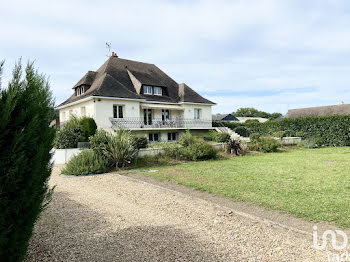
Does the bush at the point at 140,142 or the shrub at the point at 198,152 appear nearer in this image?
the bush at the point at 140,142

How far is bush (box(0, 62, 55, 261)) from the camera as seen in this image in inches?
105

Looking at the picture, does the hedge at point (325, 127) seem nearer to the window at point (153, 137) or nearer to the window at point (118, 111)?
the window at point (153, 137)

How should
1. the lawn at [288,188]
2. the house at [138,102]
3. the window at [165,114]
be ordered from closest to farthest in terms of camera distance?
the lawn at [288,188] → the house at [138,102] → the window at [165,114]

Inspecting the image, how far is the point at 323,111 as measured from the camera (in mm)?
58312

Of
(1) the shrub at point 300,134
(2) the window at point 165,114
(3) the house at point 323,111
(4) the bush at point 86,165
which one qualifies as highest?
(3) the house at point 323,111

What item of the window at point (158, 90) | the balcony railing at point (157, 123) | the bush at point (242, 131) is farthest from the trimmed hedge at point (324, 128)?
the window at point (158, 90)

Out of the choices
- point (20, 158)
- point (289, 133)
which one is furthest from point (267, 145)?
point (20, 158)

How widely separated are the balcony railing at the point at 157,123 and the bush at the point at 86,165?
1277cm

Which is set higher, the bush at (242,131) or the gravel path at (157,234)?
the bush at (242,131)

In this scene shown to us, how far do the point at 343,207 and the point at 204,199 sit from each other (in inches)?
139

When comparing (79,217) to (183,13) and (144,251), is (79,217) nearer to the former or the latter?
(144,251)

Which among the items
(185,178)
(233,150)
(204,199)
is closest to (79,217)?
(204,199)

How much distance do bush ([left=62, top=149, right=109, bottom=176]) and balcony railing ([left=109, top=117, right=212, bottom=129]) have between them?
41.9 feet

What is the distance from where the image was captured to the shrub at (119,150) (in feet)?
44.0
